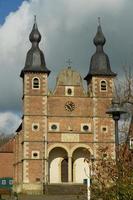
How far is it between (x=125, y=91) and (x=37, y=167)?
30096 mm

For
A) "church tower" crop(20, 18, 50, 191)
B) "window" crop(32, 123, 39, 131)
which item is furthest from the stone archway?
"window" crop(32, 123, 39, 131)

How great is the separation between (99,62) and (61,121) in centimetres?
768

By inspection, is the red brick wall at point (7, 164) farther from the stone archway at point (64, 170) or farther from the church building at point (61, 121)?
the stone archway at point (64, 170)

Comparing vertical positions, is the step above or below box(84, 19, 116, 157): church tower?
below

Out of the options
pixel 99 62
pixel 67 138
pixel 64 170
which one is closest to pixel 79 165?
pixel 64 170

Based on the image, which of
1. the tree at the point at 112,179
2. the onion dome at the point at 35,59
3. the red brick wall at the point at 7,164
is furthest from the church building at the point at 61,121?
the tree at the point at 112,179

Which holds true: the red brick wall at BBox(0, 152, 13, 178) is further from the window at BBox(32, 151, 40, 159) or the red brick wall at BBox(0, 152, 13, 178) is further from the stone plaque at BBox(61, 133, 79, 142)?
the stone plaque at BBox(61, 133, 79, 142)

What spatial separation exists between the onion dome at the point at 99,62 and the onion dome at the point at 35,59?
5.09 meters

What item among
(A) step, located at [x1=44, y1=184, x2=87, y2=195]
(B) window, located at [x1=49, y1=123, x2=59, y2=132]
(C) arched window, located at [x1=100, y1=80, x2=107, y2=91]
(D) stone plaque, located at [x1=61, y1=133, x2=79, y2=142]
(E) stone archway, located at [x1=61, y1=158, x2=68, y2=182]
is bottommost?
(A) step, located at [x1=44, y1=184, x2=87, y2=195]

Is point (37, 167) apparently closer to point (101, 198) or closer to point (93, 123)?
point (93, 123)

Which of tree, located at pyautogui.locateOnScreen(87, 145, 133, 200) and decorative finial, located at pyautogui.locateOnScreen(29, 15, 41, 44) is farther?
decorative finial, located at pyautogui.locateOnScreen(29, 15, 41, 44)

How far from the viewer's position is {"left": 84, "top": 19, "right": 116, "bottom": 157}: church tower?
5303 cm

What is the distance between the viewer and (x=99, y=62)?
5491cm

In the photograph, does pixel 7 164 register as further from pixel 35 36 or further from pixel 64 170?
pixel 35 36
